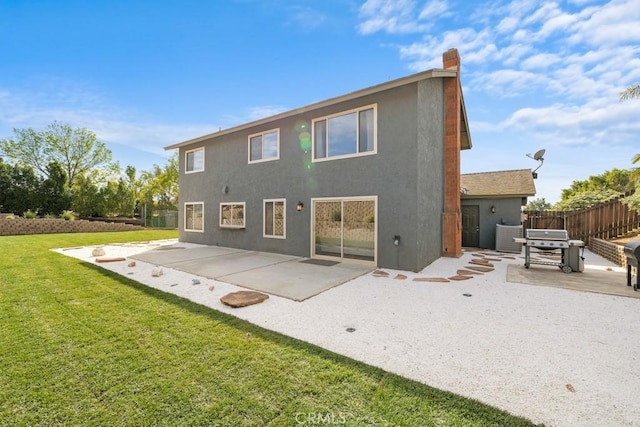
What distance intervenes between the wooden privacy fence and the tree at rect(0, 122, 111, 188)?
39.0 meters

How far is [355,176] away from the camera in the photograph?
791 cm

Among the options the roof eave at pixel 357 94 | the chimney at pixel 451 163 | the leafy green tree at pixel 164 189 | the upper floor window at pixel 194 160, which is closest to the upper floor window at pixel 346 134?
the roof eave at pixel 357 94

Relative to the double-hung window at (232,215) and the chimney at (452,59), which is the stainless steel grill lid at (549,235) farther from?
the double-hung window at (232,215)

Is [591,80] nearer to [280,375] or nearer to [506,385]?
[506,385]

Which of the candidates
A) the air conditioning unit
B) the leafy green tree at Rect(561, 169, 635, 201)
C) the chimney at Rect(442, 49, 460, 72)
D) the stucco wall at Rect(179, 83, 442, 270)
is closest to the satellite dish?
the air conditioning unit

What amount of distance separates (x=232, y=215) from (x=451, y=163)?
9.28m

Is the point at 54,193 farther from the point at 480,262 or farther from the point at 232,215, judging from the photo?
the point at 480,262

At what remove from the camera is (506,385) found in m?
2.44

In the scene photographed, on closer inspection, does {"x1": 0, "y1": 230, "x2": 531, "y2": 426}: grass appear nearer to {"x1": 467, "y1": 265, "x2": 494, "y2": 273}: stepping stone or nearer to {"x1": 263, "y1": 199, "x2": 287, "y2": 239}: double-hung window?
{"x1": 263, "y1": 199, "x2": 287, "y2": 239}: double-hung window

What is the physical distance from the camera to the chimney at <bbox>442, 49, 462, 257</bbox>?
9406 mm

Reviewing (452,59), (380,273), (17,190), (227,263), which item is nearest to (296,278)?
(380,273)

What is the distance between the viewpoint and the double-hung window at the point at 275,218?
9.65 meters

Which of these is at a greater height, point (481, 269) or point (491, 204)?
point (491, 204)

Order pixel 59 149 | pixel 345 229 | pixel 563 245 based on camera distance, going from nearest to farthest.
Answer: pixel 563 245 < pixel 345 229 < pixel 59 149
